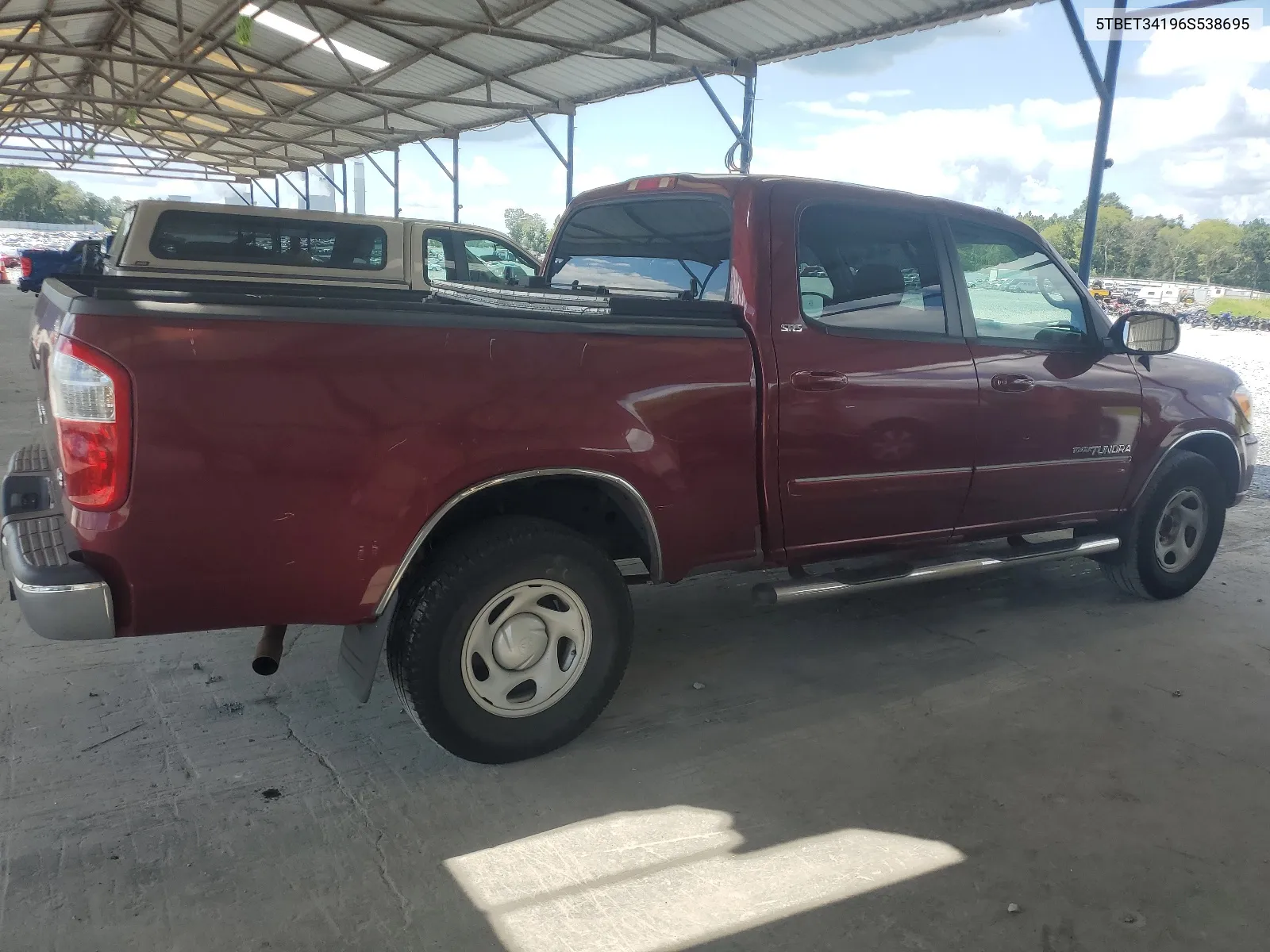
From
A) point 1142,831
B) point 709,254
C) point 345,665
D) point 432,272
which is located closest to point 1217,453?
point 1142,831

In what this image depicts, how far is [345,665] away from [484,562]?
595 mm

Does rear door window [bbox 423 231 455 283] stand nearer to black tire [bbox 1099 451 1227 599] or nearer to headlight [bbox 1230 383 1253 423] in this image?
black tire [bbox 1099 451 1227 599]

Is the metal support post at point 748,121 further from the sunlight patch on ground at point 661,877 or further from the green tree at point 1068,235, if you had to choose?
the sunlight patch on ground at point 661,877

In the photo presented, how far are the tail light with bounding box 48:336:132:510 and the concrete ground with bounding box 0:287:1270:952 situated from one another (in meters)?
1.02

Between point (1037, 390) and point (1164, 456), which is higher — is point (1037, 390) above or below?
above

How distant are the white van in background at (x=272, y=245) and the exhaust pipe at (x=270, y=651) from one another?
542 cm

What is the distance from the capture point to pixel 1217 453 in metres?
4.84

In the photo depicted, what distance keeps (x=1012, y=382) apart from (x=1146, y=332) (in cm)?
86

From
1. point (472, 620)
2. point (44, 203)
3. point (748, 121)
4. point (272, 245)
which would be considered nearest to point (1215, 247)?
point (748, 121)

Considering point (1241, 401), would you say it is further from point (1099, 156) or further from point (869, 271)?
point (1099, 156)

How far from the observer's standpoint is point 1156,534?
468cm

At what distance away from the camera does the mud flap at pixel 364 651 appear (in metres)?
2.69

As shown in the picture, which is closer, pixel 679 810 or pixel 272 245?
pixel 679 810

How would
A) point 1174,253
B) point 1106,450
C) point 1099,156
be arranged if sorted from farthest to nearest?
point 1174,253 → point 1099,156 → point 1106,450
